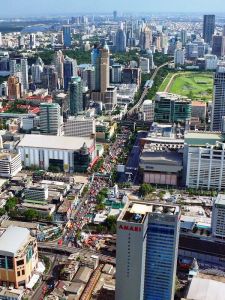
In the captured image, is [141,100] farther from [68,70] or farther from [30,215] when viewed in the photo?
[30,215]

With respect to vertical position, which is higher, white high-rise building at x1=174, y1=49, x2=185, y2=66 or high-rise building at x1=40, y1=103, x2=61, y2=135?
white high-rise building at x1=174, y1=49, x2=185, y2=66

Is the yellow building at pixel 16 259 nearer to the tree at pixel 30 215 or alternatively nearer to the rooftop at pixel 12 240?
the rooftop at pixel 12 240

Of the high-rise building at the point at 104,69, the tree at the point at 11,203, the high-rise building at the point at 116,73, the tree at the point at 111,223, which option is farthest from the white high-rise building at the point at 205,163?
the high-rise building at the point at 116,73

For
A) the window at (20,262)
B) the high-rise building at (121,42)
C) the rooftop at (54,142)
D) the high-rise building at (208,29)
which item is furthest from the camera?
the high-rise building at (208,29)

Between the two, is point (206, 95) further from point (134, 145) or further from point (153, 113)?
point (134, 145)

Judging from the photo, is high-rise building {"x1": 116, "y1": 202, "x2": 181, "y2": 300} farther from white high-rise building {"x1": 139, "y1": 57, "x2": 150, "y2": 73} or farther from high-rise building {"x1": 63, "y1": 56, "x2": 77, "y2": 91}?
white high-rise building {"x1": 139, "y1": 57, "x2": 150, "y2": 73}

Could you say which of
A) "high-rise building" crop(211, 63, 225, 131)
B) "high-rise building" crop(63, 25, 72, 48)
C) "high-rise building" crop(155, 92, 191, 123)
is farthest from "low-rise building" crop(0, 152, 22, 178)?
"high-rise building" crop(63, 25, 72, 48)

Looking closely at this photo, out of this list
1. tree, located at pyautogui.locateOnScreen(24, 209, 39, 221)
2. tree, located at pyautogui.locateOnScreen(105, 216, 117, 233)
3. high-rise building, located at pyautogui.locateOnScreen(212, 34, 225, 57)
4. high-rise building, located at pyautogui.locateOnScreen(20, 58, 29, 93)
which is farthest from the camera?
high-rise building, located at pyautogui.locateOnScreen(212, 34, 225, 57)
